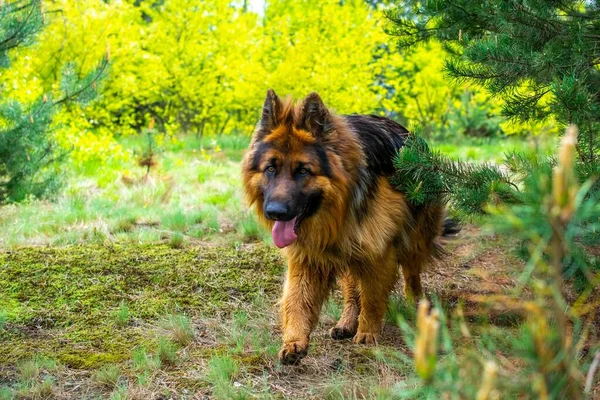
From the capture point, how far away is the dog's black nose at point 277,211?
12.3ft

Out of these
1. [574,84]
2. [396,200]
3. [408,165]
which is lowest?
[396,200]

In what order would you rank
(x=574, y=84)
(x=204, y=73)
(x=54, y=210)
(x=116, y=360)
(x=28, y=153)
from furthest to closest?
(x=204, y=73) < (x=54, y=210) < (x=28, y=153) < (x=116, y=360) < (x=574, y=84)

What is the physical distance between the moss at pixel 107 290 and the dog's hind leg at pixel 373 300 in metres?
1.04

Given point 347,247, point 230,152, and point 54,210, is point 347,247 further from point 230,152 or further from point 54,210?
point 230,152

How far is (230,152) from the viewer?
14.0 m

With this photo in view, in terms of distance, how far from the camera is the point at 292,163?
3.96m

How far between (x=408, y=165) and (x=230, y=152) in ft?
33.9

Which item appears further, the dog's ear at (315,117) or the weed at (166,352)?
the dog's ear at (315,117)

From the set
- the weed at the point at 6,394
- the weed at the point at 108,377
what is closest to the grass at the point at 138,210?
the weed at the point at 108,377

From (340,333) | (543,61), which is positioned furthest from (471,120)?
(543,61)

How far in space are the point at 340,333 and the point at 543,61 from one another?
7.36 feet

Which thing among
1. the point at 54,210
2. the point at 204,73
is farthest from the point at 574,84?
the point at 204,73

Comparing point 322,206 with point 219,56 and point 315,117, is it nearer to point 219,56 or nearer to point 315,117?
point 315,117

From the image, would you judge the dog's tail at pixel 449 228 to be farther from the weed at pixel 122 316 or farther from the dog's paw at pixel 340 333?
the weed at pixel 122 316
